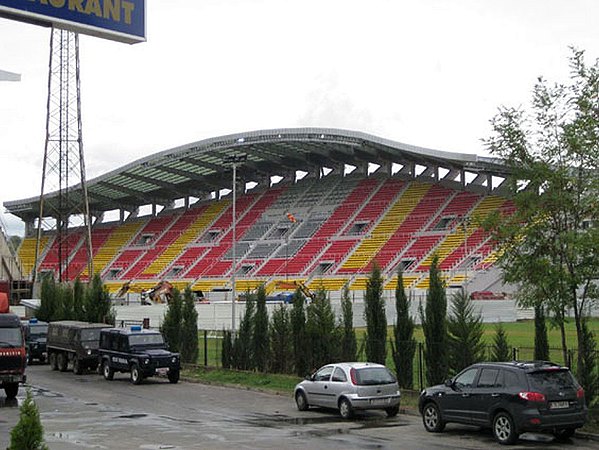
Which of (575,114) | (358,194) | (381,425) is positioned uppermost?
(358,194)

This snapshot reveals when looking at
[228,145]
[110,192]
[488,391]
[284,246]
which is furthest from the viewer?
[110,192]

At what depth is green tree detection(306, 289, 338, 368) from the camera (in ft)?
96.9

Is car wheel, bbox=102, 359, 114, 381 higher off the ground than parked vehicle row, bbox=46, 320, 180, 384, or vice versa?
parked vehicle row, bbox=46, 320, 180, 384

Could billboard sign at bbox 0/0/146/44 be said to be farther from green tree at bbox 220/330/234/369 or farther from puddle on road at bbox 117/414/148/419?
green tree at bbox 220/330/234/369

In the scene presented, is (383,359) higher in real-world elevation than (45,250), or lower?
lower

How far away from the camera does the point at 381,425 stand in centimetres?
2069

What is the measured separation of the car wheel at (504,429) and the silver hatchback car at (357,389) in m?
4.61

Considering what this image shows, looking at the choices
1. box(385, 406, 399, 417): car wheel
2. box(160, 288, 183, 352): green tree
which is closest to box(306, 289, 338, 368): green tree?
box(385, 406, 399, 417): car wheel

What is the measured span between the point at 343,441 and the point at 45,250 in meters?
94.5

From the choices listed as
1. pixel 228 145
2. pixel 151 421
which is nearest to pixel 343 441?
pixel 151 421

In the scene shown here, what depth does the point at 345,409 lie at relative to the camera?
71.0 ft

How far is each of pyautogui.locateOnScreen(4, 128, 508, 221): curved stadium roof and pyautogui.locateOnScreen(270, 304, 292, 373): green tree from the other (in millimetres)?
30141

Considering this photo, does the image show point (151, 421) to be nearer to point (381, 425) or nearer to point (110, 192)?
point (381, 425)

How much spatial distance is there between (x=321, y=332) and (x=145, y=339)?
7.28m
